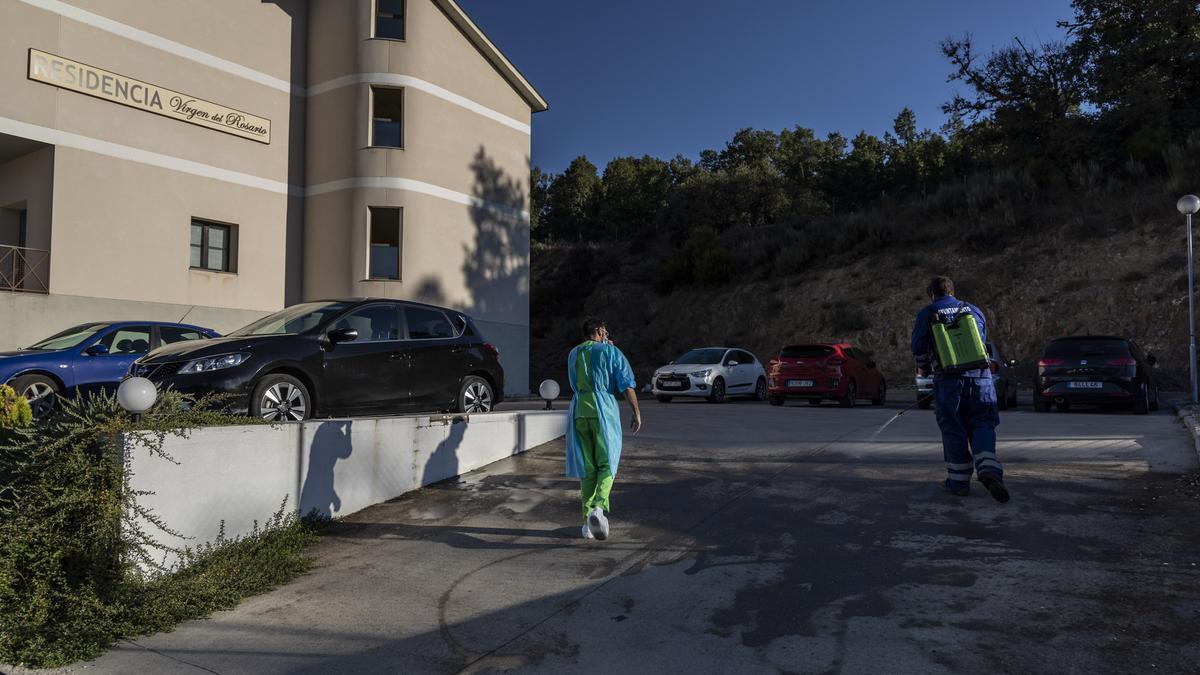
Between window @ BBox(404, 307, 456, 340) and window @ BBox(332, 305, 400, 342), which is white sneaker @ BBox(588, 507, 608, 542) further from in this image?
window @ BBox(404, 307, 456, 340)

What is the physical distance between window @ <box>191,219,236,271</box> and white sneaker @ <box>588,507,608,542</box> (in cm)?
1602

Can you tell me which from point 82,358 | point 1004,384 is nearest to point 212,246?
point 82,358

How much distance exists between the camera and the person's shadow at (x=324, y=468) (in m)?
6.86

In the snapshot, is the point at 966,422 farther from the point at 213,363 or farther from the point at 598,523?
the point at 213,363

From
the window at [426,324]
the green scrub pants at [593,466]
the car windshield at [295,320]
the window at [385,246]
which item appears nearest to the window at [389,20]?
the window at [385,246]

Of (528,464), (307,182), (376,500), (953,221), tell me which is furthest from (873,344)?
(376,500)

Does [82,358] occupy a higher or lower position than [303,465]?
higher

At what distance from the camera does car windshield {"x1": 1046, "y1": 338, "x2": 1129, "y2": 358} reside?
47.8 feet

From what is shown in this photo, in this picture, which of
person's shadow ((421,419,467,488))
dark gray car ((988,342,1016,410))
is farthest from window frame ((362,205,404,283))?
dark gray car ((988,342,1016,410))

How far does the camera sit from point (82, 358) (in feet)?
37.2

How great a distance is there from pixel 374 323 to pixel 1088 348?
1280cm

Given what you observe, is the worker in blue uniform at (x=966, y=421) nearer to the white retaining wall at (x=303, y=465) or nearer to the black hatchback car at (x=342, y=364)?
the white retaining wall at (x=303, y=465)

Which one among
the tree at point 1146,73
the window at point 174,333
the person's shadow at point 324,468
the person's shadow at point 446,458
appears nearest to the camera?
the person's shadow at point 324,468

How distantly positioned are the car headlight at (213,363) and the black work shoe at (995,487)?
22.3 feet
